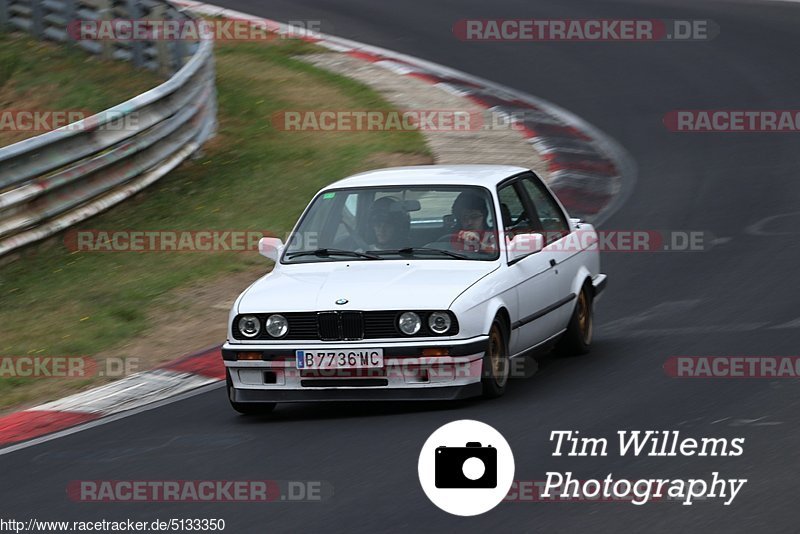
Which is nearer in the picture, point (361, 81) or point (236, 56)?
point (361, 81)

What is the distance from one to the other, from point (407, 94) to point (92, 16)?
4926 millimetres

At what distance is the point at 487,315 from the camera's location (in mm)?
8141

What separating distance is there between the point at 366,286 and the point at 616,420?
1.66 meters

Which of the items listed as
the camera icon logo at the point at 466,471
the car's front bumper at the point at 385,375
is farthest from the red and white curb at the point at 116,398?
the camera icon logo at the point at 466,471

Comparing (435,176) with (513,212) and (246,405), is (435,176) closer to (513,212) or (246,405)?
(513,212)

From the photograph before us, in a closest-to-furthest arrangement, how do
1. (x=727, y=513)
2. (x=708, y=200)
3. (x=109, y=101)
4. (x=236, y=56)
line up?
(x=727, y=513) → (x=708, y=200) → (x=109, y=101) → (x=236, y=56)

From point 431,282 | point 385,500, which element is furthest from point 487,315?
point 385,500

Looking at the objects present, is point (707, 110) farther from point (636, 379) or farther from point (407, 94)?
point (636, 379)

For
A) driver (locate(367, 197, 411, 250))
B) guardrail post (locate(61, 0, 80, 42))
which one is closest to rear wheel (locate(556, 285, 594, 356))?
driver (locate(367, 197, 411, 250))

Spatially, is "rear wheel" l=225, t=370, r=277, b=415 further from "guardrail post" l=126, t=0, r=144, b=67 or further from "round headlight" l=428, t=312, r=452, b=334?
"guardrail post" l=126, t=0, r=144, b=67
